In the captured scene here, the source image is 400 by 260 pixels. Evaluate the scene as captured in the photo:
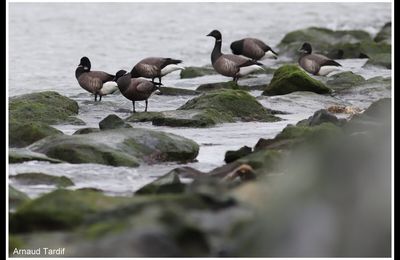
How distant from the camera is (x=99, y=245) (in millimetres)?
7117

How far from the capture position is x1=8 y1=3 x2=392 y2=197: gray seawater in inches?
499

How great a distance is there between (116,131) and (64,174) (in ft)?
5.70

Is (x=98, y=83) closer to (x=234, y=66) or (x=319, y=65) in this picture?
(x=234, y=66)

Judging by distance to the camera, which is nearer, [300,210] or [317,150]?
[300,210]

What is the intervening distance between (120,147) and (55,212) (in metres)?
4.32

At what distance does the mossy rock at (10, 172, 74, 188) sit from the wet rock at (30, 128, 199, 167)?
944 millimetres

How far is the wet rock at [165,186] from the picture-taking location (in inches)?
367

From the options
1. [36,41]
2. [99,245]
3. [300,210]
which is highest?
[300,210]

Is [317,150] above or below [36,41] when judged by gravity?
above

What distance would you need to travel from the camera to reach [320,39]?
104 feet

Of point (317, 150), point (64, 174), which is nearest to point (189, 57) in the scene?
point (64, 174)

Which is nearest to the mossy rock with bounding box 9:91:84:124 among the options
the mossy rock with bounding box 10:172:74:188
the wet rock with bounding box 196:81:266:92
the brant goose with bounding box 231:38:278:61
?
the wet rock with bounding box 196:81:266:92

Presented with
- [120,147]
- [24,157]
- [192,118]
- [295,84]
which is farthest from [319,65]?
[24,157]
